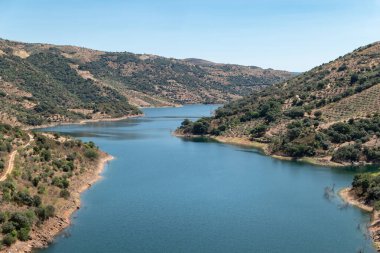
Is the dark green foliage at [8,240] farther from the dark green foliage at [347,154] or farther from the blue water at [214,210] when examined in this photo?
the dark green foliage at [347,154]

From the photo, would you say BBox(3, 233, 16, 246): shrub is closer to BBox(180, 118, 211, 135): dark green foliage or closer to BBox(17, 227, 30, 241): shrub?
BBox(17, 227, 30, 241): shrub

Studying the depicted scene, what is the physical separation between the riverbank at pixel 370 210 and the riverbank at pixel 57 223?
120ft

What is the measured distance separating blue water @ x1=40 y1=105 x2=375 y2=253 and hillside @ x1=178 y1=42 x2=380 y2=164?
1049 cm

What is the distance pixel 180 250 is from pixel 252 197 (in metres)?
25.9

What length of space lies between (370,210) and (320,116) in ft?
234

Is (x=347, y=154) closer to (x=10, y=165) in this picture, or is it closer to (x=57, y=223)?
(x=57, y=223)

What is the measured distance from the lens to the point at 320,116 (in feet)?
451

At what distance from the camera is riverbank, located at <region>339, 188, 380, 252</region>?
5684cm

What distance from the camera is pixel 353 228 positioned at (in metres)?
60.9

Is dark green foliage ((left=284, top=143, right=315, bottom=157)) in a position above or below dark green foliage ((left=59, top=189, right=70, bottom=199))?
above

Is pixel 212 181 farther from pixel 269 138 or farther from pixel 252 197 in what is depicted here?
pixel 269 138

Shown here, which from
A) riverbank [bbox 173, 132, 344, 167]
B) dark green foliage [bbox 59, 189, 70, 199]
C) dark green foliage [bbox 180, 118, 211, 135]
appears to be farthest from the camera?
dark green foliage [bbox 180, 118, 211, 135]

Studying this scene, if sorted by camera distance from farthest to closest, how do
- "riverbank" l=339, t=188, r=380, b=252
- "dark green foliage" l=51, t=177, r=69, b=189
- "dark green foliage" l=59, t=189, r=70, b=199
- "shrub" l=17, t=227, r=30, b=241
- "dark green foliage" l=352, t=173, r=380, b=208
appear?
"dark green foliage" l=51, t=177, r=69, b=189 → "dark green foliage" l=59, t=189, r=70, b=199 → "dark green foliage" l=352, t=173, r=380, b=208 → "riverbank" l=339, t=188, r=380, b=252 → "shrub" l=17, t=227, r=30, b=241

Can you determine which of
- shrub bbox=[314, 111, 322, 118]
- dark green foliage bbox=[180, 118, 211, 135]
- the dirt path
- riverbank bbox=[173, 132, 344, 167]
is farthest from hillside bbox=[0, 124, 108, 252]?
shrub bbox=[314, 111, 322, 118]
